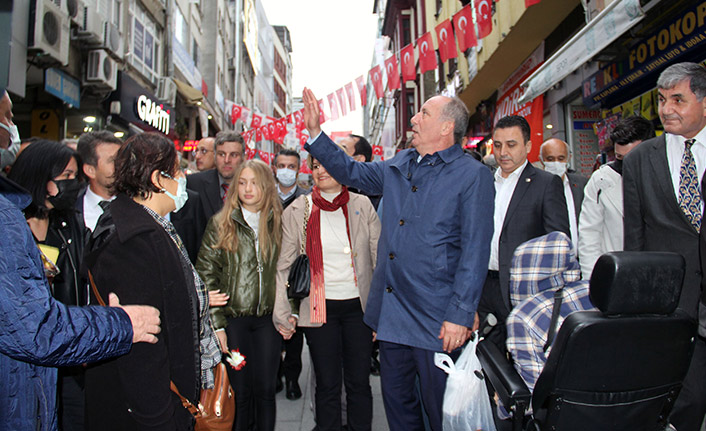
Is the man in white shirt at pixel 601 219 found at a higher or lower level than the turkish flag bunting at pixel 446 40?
lower

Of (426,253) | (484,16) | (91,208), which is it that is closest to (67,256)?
(91,208)

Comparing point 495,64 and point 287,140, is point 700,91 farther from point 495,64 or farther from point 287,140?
point 287,140

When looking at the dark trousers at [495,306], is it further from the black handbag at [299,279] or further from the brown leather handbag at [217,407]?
the brown leather handbag at [217,407]

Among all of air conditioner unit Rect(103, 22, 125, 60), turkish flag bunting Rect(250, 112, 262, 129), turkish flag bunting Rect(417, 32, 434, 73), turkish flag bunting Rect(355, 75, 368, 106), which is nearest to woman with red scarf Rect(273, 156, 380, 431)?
turkish flag bunting Rect(417, 32, 434, 73)

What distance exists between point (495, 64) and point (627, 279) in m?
10.9

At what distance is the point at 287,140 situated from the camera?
15.3 metres

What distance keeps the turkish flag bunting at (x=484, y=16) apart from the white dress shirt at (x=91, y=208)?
5.90 metres

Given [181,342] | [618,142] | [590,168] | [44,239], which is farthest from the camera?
[590,168]

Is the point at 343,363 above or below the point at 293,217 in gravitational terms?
below

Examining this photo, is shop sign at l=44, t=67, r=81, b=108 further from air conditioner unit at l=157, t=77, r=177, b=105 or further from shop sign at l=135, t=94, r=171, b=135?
air conditioner unit at l=157, t=77, r=177, b=105

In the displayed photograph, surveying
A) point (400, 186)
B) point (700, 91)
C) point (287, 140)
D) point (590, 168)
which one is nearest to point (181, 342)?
point (400, 186)

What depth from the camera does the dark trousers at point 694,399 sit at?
2.42 meters

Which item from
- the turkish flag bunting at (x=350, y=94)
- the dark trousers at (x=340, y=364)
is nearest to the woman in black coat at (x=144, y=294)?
the dark trousers at (x=340, y=364)

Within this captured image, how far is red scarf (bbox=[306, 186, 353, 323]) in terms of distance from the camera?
3.19 m
